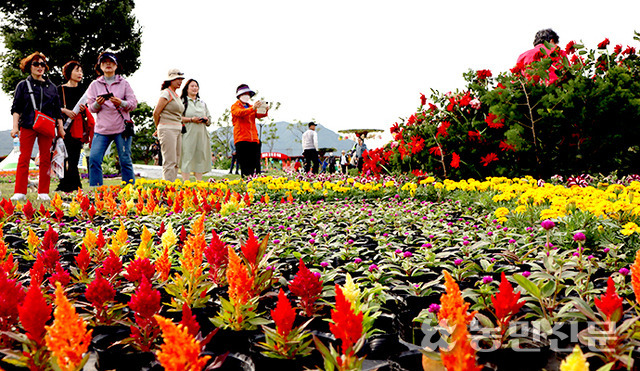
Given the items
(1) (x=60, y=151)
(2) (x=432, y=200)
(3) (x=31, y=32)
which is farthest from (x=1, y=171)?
(2) (x=432, y=200)

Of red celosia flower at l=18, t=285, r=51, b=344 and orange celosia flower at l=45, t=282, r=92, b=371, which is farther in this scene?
red celosia flower at l=18, t=285, r=51, b=344

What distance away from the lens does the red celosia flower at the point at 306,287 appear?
169 centimetres

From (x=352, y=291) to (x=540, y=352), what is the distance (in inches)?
25.5

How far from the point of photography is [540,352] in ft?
4.52

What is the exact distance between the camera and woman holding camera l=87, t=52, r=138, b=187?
6.62 m

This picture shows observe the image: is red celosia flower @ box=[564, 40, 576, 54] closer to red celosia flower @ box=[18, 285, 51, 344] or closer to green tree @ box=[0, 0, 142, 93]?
red celosia flower @ box=[18, 285, 51, 344]

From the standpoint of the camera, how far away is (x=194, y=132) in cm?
823

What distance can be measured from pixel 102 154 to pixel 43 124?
135 centimetres

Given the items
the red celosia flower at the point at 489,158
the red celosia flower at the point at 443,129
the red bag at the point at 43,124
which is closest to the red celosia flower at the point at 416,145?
the red celosia flower at the point at 443,129

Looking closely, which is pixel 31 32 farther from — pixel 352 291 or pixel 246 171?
pixel 352 291

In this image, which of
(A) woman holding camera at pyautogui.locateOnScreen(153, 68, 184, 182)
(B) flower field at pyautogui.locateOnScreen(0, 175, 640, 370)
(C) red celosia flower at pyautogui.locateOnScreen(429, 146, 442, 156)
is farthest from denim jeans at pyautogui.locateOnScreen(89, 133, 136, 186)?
(C) red celosia flower at pyautogui.locateOnScreen(429, 146, 442, 156)

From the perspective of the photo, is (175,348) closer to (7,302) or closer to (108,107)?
(7,302)

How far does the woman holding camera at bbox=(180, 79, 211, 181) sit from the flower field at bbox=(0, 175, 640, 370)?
4.77m

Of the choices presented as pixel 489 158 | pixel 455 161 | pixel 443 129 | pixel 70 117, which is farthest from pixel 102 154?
pixel 489 158
